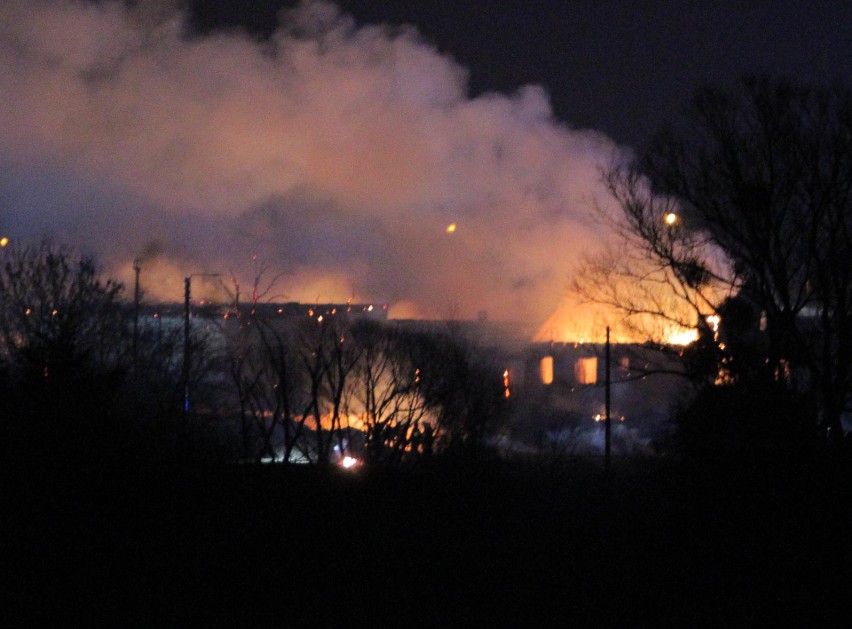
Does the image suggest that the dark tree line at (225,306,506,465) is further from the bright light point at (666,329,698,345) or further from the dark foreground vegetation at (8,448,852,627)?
A: the dark foreground vegetation at (8,448,852,627)

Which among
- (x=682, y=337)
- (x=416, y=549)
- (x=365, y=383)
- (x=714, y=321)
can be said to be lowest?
(x=416, y=549)

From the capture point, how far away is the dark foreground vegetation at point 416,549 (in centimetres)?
836

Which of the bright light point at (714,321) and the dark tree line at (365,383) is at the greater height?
the bright light point at (714,321)

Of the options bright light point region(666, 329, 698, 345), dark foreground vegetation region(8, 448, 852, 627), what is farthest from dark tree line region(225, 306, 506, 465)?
dark foreground vegetation region(8, 448, 852, 627)

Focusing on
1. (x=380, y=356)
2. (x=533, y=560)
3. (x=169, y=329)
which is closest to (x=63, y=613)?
(x=533, y=560)

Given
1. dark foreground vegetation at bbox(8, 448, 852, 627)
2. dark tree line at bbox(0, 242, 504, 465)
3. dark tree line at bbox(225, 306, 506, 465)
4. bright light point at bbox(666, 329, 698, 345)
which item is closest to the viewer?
dark foreground vegetation at bbox(8, 448, 852, 627)

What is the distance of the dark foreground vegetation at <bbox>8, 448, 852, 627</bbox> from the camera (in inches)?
329

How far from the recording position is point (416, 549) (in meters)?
10.1

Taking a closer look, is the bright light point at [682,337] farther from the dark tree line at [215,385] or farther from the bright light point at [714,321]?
the dark tree line at [215,385]

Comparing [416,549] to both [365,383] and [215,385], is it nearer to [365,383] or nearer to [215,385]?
[365,383]

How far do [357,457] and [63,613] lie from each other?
12071 mm

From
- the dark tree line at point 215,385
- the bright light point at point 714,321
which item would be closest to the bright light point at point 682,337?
the bright light point at point 714,321

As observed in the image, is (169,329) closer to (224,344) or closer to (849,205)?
(224,344)

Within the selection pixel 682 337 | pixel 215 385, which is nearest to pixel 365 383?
pixel 215 385
